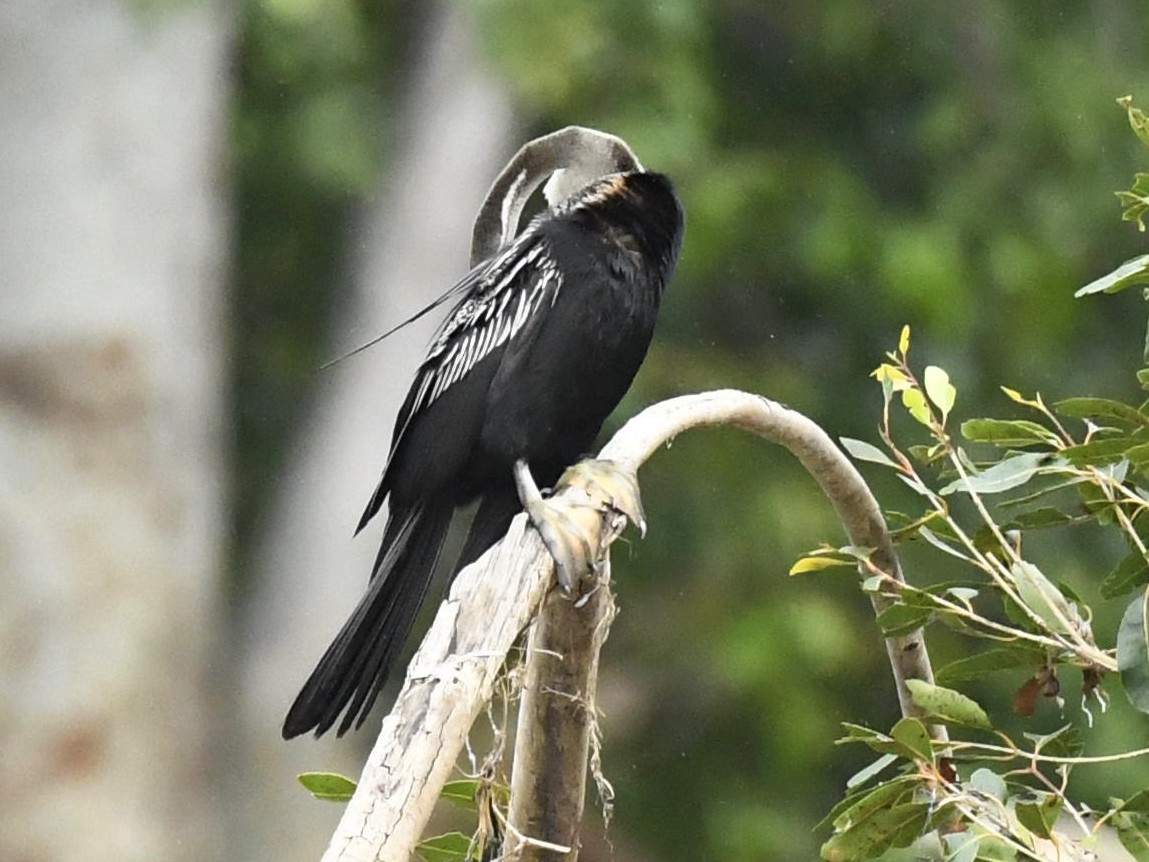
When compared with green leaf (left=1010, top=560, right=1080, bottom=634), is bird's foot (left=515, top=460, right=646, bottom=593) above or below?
above

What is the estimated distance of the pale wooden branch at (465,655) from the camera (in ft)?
1.57

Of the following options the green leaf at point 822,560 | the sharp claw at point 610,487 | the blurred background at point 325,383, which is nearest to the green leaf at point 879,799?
the green leaf at point 822,560

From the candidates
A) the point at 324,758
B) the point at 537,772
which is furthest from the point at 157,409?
the point at 537,772

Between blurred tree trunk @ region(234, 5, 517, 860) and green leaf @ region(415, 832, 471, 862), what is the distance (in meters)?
0.96

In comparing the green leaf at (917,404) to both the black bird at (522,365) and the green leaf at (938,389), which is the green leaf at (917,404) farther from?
the black bird at (522,365)

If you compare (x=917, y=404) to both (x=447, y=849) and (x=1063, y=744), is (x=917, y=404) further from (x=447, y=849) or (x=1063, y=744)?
(x=447, y=849)

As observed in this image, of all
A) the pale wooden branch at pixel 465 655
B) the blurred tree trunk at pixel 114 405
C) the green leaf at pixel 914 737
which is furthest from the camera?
the blurred tree trunk at pixel 114 405

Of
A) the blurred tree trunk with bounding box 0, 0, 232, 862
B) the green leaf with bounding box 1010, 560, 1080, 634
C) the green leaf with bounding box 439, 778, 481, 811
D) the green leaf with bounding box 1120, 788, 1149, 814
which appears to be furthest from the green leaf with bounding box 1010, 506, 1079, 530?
the blurred tree trunk with bounding box 0, 0, 232, 862

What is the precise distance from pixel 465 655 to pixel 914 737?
0.70 feet

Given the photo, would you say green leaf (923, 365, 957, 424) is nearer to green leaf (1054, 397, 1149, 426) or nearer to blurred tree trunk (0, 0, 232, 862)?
green leaf (1054, 397, 1149, 426)

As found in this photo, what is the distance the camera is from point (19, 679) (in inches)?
66.6

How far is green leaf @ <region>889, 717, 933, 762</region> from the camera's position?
0.63m

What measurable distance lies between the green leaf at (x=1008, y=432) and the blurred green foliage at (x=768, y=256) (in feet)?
3.57

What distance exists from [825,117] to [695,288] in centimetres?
31
